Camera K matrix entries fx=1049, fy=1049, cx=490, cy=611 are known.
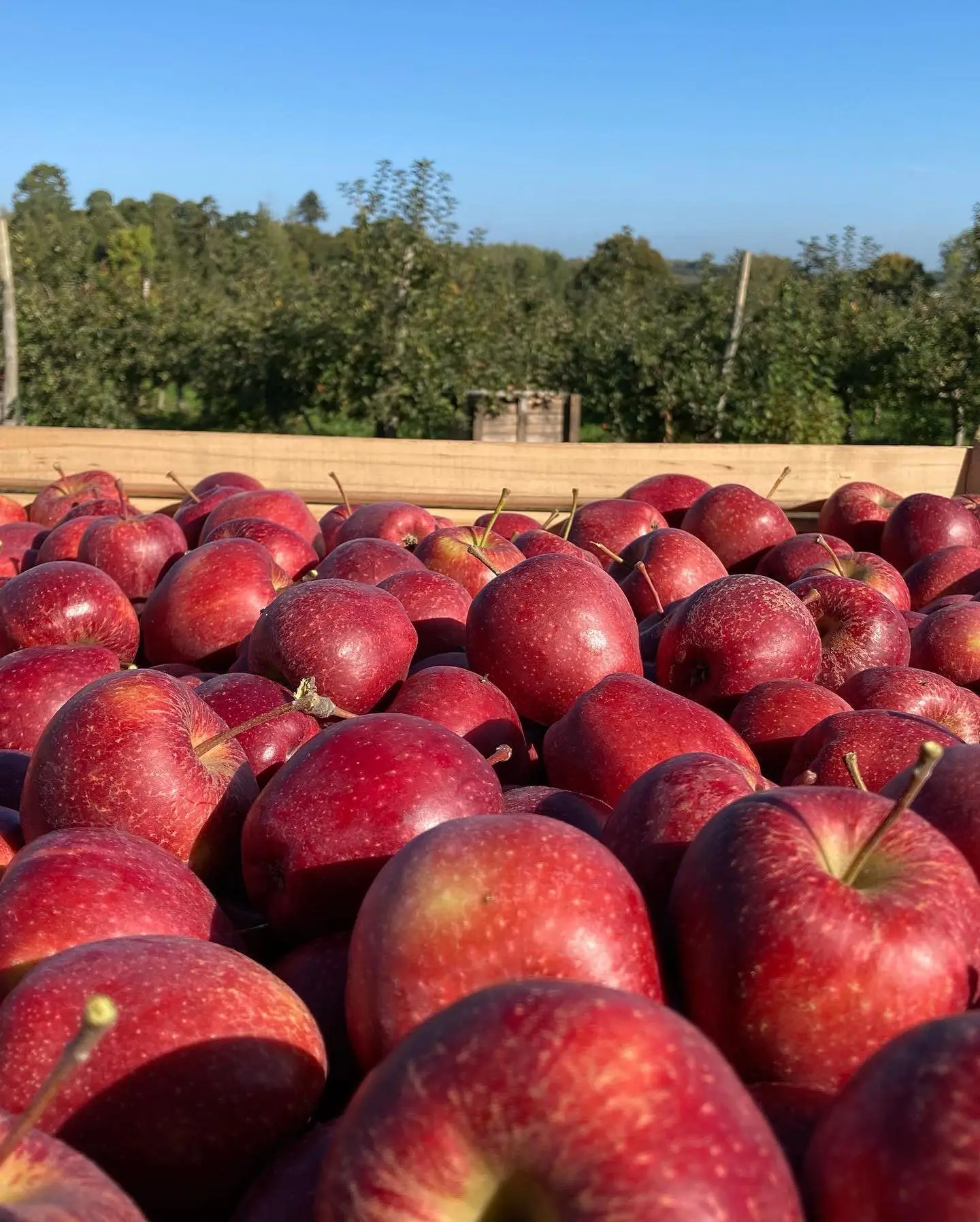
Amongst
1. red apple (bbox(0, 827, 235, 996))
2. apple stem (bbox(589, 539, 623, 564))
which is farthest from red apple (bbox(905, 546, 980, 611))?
red apple (bbox(0, 827, 235, 996))

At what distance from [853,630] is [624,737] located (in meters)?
1.24

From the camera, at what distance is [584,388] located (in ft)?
69.1

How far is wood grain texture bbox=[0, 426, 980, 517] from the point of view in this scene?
19.9 ft

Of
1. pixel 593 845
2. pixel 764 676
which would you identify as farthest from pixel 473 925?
pixel 764 676

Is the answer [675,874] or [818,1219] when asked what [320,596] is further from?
[818,1219]

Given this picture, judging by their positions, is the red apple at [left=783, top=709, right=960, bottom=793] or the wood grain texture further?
the wood grain texture

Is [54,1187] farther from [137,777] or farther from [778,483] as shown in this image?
[778,483]

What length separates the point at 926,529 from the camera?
453 centimetres

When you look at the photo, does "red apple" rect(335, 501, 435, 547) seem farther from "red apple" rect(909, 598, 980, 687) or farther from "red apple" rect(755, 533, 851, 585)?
"red apple" rect(909, 598, 980, 687)

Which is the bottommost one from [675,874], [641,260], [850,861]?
[675,874]

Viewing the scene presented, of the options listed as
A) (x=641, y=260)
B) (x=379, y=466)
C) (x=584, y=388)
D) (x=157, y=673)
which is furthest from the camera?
(x=641, y=260)

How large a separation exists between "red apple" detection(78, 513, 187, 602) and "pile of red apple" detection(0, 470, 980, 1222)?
729 mm

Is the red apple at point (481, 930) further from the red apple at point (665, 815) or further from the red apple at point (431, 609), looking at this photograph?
the red apple at point (431, 609)

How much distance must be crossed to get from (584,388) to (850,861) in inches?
798
